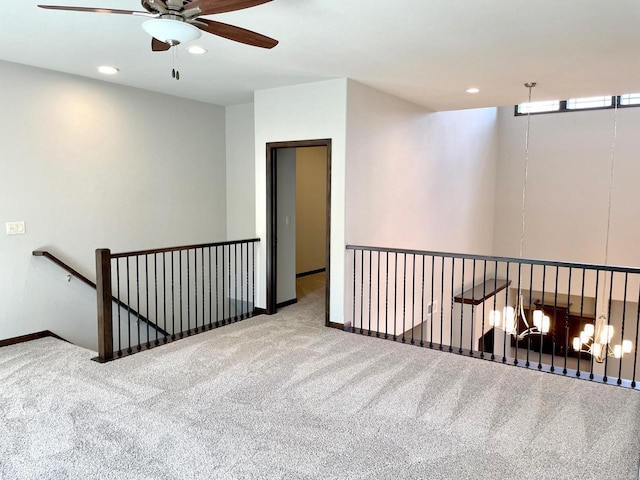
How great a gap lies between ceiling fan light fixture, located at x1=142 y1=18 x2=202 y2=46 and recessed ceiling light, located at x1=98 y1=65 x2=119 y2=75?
2382mm

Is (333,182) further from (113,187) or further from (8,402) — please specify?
(8,402)

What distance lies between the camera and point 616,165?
8.65 meters

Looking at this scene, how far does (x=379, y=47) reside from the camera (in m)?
3.67

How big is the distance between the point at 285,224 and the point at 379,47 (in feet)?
9.52

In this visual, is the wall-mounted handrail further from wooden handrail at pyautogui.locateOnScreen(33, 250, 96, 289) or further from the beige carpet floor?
the beige carpet floor

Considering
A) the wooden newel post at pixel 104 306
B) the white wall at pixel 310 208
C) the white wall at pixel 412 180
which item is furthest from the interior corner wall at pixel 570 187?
the wooden newel post at pixel 104 306

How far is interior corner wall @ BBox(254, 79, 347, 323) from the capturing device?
15.6 ft

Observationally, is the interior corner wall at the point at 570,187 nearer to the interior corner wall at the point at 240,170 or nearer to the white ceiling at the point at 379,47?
the white ceiling at the point at 379,47

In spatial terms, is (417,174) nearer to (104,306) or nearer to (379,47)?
(379,47)

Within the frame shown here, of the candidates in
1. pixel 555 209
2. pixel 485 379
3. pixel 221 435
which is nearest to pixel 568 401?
pixel 485 379

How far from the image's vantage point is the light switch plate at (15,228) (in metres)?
4.31

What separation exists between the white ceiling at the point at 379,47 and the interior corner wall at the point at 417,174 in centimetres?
55

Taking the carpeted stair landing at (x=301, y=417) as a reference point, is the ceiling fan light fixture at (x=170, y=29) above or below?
above

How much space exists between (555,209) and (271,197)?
21.7 feet
